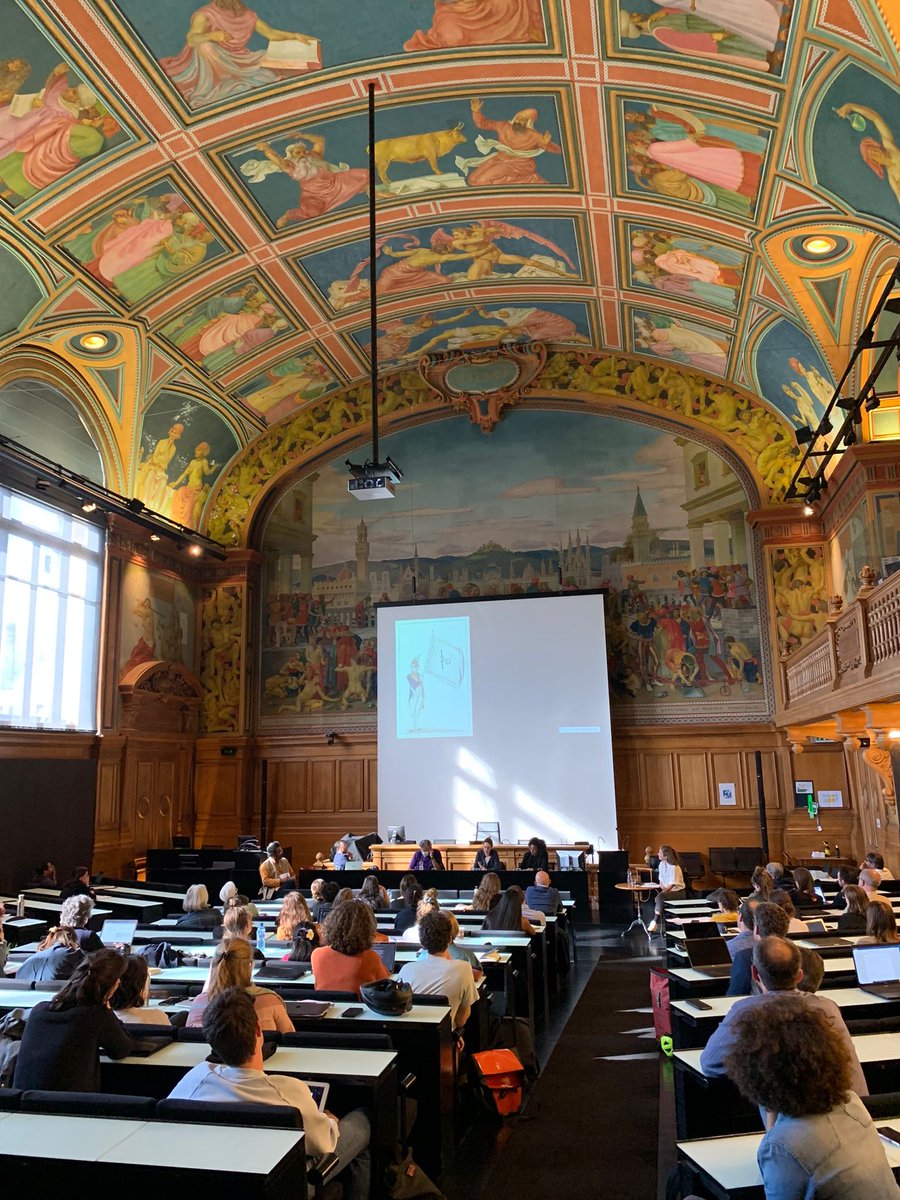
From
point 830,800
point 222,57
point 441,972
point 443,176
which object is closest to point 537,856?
point 830,800

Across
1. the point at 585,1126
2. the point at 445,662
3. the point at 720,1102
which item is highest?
the point at 445,662

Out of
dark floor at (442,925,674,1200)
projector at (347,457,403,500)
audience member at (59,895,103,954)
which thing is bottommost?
dark floor at (442,925,674,1200)

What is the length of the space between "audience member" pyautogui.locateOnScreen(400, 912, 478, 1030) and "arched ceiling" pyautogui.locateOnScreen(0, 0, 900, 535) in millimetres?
8472

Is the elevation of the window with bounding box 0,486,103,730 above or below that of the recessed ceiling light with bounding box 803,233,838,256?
below

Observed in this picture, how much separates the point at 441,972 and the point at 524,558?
14293 mm

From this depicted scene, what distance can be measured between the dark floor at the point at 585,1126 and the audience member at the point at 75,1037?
86.9 inches

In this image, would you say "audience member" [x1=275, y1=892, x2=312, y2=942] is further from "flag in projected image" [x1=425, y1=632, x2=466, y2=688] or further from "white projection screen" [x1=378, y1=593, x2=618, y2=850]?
"flag in projected image" [x1=425, y1=632, x2=466, y2=688]

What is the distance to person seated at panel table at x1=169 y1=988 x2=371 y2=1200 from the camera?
3.33 m

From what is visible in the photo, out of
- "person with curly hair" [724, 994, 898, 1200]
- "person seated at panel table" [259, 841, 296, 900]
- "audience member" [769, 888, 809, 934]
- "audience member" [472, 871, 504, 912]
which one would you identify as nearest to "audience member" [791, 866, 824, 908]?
"audience member" [769, 888, 809, 934]

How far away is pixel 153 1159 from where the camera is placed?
2.79m

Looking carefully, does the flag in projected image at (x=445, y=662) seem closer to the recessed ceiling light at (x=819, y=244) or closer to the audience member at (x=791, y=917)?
the recessed ceiling light at (x=819, y=244)

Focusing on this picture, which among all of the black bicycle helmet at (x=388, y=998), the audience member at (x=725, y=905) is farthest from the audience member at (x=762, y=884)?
the black bicycle helmet at (x=388, y=998)

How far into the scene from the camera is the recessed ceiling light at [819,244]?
12.1 metres

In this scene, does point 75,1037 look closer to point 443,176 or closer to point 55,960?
point 55,960
